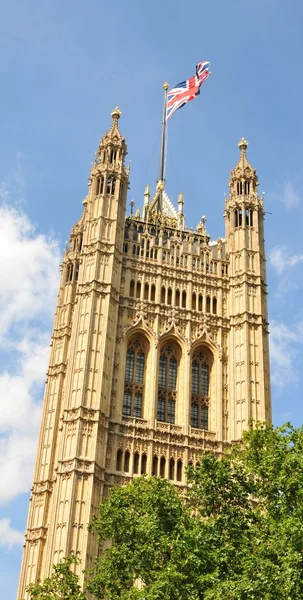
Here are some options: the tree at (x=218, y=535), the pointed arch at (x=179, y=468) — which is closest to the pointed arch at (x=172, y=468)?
the pointed arch at (x=179, y=468)

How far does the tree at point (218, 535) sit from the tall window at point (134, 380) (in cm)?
1582

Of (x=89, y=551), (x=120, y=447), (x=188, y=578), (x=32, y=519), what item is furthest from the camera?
(x=32, y=519)

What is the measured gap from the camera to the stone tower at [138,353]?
40.9m

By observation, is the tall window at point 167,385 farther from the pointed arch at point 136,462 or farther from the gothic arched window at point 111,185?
the gothic arched window at point 111,185

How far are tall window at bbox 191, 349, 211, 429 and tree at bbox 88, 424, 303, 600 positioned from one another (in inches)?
671

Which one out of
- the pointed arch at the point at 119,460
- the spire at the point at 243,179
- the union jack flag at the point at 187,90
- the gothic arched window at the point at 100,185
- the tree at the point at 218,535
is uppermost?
the union jack flag at the point at 187,90

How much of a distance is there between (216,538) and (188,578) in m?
1.57

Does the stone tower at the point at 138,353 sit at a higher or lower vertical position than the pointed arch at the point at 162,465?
higher

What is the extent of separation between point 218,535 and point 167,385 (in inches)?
860

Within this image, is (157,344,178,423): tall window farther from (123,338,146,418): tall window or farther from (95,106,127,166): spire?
(95,106,127,166): spire

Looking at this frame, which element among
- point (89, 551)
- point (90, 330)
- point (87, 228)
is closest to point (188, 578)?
point (89, 551)

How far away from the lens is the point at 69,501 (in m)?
38.0

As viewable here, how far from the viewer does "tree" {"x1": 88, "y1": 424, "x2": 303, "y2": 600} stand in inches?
853

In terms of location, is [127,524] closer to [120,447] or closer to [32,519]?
[120,447]
